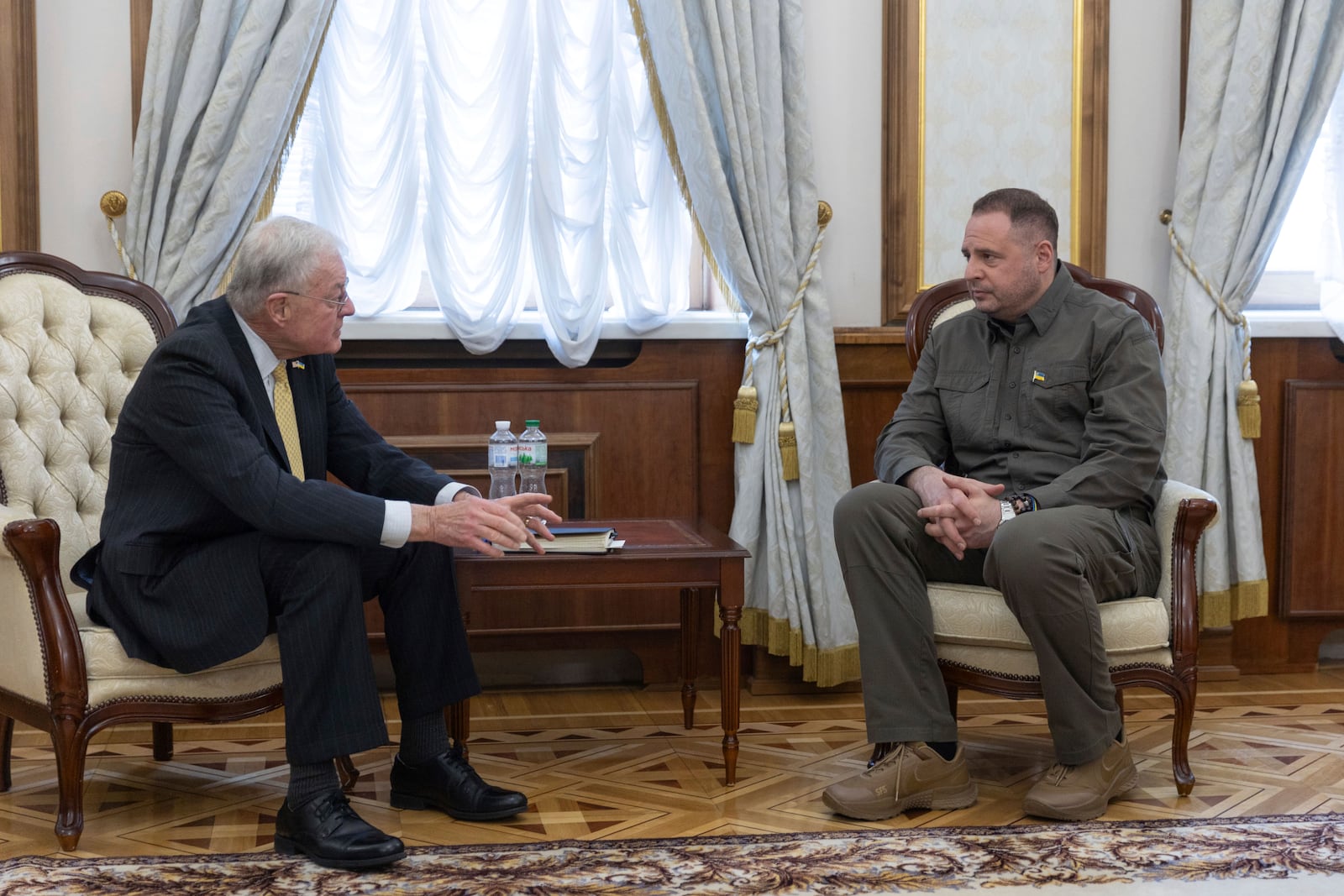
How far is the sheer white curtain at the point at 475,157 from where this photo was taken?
3160mm

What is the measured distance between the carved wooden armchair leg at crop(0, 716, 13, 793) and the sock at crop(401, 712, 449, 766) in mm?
830

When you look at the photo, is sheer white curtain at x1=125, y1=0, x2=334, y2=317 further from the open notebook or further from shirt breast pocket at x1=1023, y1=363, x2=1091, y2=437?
shirt breast pocket at x1=1023, y1=363, x2=1091, y2=437

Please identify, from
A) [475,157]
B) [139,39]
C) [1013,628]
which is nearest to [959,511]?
[1013,628]

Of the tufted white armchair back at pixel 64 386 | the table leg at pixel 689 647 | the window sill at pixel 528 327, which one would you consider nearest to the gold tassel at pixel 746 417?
the window sill at pixel 528 327

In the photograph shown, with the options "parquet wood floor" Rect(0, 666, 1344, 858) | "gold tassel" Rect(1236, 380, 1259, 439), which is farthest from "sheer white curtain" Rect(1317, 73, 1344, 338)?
"parquet wood floor" Rect(0, 666, 1344, 858)

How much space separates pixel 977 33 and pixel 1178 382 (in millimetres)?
1061

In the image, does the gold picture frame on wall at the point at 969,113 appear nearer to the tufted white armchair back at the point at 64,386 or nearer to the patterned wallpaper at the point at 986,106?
the patterned wallpaper at the point at 986,106

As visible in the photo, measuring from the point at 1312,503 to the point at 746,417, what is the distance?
1.62 m

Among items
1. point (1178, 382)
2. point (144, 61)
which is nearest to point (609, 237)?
point (144, 61)

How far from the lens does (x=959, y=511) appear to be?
2426 millimetres

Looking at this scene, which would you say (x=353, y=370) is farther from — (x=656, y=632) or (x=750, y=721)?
(x=750, y=721)

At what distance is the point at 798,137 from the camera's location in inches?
127

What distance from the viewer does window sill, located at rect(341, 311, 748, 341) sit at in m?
Answer: 3.19

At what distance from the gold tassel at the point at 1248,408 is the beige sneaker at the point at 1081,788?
1.31 meters
